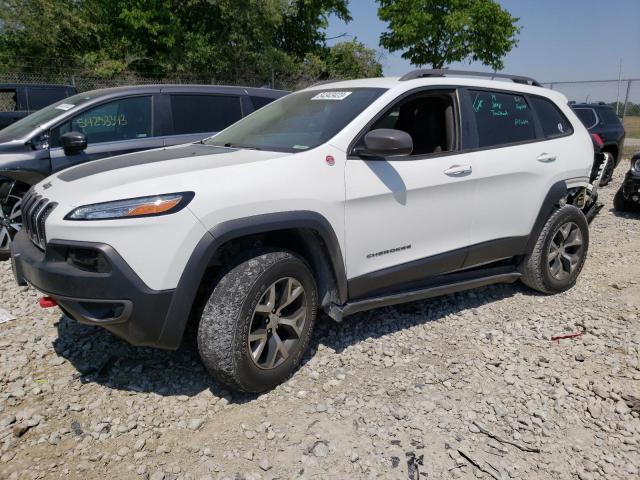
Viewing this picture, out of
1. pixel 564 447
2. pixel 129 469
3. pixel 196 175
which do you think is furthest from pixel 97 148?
pixel 564 447

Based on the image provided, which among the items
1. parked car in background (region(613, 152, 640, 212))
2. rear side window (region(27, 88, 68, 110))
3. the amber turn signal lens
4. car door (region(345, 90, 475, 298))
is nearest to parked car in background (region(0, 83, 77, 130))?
rear side window (region(27, 88, 68, 110))

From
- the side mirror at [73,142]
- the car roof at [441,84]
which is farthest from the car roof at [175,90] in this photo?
the car roof at [441,84]

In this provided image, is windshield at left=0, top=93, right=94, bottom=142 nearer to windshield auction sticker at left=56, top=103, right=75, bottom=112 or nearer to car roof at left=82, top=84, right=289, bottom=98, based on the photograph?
windshield auction sticker at left=56, top=103, right=75, bottom=112

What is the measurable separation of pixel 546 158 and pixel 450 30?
22.1m

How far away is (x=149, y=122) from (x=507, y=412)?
4.61 metres

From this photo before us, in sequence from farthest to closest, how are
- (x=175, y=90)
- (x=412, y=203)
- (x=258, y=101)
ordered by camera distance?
1. (x=258, y=101)
2. (x=175, y=90)
3. (x=412, y=203)

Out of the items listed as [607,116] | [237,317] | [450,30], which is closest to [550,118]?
[237,317]

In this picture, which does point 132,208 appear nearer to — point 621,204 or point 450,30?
point 621,204

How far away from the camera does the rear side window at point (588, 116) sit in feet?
31.6

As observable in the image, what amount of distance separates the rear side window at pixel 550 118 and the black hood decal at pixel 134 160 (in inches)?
106

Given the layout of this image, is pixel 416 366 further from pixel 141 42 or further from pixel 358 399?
pixel 141 42

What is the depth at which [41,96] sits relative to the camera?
9289 mm

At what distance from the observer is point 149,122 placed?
5609 mm

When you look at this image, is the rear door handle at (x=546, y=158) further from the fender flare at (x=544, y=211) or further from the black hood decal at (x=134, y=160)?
the black hood decal at (x=134, y=160)
